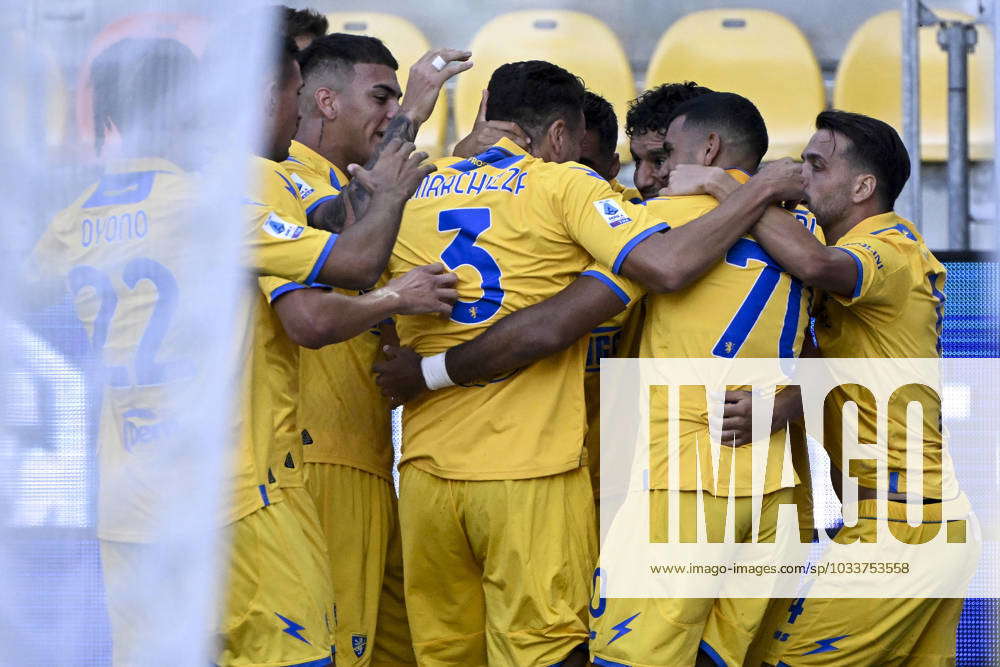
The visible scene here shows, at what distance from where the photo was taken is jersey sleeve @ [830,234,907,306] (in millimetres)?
3414

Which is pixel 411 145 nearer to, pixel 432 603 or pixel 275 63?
pixel 275 63

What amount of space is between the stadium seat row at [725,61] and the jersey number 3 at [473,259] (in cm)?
287

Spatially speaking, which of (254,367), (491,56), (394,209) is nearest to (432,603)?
(254,367)

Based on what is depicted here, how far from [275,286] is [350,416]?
2.90 feet

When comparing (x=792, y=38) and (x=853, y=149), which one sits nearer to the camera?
(x=853, y=149)

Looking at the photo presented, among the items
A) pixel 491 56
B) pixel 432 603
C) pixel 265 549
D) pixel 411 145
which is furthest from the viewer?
pixel 491 56

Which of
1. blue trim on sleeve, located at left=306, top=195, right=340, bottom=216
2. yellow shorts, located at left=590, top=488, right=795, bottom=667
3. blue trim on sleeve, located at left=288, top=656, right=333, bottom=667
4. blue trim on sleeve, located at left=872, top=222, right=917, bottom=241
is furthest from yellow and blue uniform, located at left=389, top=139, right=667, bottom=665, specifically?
blue trim on sleeve, located at left=872, top=222, right=917, bottom=241

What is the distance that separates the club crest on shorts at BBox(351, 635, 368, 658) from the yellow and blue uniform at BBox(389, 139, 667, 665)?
0.78 feet

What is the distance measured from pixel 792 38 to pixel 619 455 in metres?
3.78

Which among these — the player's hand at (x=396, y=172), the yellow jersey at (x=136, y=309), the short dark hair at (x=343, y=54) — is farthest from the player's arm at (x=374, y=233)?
the short dark hair at (x=343, y=54)

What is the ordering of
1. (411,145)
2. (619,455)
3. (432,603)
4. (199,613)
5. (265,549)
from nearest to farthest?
(199,613) → (265,549) → (411,145) → (432,603) → (619,455)

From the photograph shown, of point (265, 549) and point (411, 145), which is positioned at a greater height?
point (411, 145)

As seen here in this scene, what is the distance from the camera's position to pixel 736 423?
3334mm

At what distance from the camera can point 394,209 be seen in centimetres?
305
